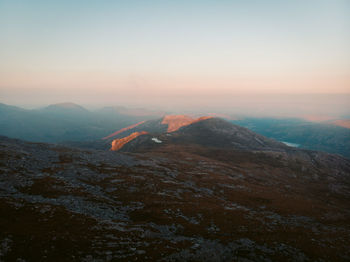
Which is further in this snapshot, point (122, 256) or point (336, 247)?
point (336, 247)

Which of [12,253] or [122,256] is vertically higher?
[12,253]

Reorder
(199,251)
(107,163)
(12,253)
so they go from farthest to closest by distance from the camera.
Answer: (107,163)
(199,251)
(12,253)

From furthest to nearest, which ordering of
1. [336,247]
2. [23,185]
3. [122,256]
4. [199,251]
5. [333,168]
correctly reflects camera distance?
[333,168], [23,185], [336,247], [199,251], [122,256]

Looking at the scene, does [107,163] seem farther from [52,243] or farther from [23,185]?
[52,243]

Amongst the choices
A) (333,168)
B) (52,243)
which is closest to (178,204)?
(52,243)

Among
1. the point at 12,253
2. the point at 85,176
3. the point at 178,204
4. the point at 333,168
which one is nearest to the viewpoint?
the point at 12,253

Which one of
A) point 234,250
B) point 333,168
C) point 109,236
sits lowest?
point 333,168

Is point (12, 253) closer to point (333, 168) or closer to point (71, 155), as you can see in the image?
point (71, 155)

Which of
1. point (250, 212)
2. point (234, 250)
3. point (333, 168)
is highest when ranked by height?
point (234, 250)

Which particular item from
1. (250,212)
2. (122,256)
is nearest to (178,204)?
(250,212)
